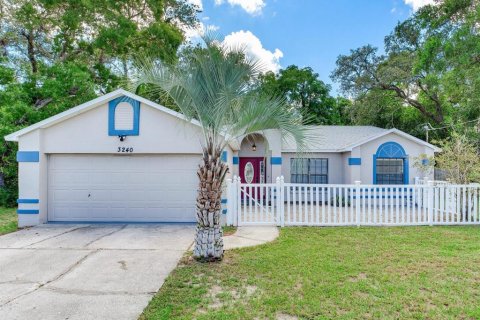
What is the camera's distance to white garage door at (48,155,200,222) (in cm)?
999

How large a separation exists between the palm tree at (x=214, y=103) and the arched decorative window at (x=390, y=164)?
10102 millimetres

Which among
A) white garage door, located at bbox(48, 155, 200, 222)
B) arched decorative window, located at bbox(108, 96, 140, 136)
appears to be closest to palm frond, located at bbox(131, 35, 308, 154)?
arched decorative window, located at bbox(108, 96, 140, 136)

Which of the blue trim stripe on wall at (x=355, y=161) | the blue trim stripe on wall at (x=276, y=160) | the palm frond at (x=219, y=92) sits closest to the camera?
the palm frond at (x=219, y=92)

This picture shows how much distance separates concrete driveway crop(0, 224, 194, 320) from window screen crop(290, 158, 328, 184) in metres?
7.97

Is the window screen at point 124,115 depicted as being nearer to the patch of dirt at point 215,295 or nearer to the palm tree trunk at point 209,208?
the palm tree trunk at point 209,208

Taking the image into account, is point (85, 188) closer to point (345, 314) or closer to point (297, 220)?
point (297, 220)

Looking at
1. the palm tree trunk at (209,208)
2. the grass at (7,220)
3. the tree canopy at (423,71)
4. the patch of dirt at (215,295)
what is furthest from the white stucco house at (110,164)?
the tree canopy at (423,71)

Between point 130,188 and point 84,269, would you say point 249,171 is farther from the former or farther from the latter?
point 84,269

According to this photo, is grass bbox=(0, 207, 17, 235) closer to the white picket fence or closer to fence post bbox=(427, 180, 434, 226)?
the white picket fence

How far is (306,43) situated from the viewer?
19016 millimetres

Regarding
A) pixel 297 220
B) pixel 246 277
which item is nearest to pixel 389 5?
pixel 297 220

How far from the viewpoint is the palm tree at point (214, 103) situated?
5.64 metres

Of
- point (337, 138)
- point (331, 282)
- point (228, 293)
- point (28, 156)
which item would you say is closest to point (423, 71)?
point (337, 138)

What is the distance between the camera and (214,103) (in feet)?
18.9
